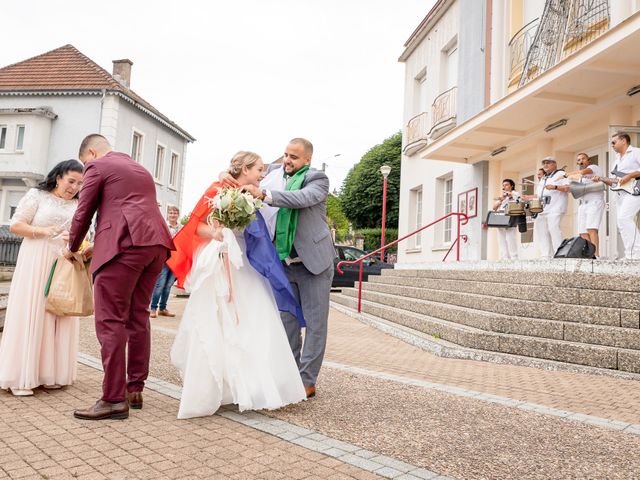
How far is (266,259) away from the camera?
400cm

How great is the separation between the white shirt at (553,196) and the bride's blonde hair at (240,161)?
284 inches

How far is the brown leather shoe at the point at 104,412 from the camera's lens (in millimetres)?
3589

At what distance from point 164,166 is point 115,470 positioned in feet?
94.4

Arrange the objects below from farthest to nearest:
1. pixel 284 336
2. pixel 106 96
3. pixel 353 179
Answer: pixel 353 179, pixel 106 96, pixel 284 336

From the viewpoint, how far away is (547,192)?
998 cm

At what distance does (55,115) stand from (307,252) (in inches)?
1014

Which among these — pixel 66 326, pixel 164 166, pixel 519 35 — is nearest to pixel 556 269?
pixel 66 326

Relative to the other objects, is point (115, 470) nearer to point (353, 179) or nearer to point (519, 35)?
point (519, 35)

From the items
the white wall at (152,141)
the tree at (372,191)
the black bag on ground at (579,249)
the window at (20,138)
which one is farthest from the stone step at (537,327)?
the tree at (372,191)

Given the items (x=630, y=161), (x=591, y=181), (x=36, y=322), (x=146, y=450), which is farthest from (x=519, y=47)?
(x=146, y=450)

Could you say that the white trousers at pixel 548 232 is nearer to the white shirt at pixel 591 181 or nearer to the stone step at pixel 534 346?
the white shirt at pixel 591 181

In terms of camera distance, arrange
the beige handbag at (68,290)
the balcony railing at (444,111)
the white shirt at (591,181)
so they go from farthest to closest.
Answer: the balcony railing at (444,111) → the white shirt at (591,181) → the beige handbag at (68,290)

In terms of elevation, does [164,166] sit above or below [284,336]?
above

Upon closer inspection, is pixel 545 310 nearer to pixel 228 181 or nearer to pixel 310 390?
pixel 310 390
